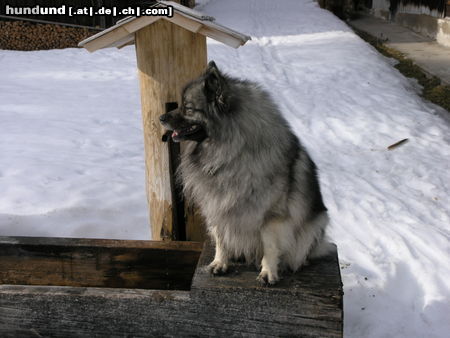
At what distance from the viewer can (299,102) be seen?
6664mm

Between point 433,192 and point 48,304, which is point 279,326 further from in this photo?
point 433,192

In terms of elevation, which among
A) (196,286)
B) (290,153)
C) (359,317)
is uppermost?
(290,153)

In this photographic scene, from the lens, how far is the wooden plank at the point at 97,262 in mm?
2658

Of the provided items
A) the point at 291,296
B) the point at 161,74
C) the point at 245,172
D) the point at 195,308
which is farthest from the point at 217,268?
the point at 161,74

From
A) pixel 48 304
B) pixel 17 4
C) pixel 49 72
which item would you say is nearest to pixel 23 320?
pixel 48 304

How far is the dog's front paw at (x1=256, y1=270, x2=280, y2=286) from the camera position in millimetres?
2107

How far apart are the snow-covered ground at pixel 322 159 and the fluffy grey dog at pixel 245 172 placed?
81 cm

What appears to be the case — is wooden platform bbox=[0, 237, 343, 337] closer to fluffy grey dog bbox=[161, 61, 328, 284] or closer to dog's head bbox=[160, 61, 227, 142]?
fluffy grey dog bbox=[161, 61, 328, 284]

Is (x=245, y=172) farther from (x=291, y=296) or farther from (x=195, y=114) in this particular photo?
(x=291, y=296)

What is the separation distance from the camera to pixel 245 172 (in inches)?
81.9

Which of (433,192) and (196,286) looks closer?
(196,286)

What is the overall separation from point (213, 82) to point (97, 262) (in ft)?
4.36

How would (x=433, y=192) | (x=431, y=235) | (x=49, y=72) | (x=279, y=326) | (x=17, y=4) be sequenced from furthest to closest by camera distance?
(x=17, y=4) < (x=49, y=72) < (x=433, y=192) < (x=431, y=235) < (x=279, y=326)

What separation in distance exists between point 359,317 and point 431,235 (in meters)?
1.12
